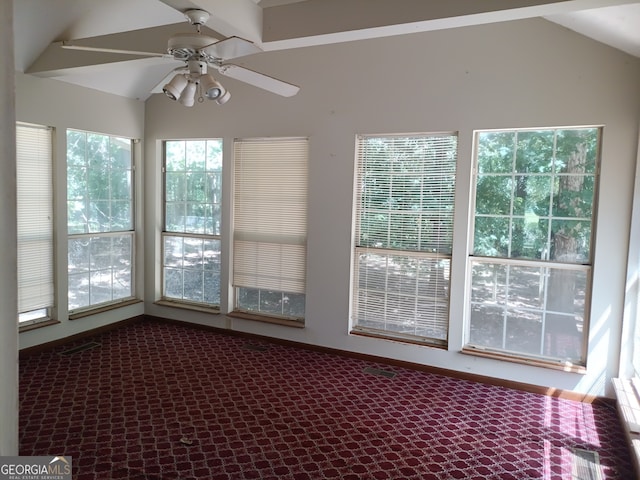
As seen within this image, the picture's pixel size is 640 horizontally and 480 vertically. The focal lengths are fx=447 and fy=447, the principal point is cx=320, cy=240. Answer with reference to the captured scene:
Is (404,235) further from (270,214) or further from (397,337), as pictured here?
(270,214)

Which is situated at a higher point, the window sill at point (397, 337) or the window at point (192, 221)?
the window at point (192, 221)

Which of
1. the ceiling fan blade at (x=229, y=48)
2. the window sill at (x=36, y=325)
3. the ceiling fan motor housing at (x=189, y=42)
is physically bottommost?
the window sill at (x=36, y=325)

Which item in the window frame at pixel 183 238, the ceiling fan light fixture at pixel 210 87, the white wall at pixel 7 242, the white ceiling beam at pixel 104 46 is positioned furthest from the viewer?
the window frame at pixel 183 238

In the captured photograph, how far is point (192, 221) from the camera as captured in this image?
539 cm

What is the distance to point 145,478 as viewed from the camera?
2.55 metres

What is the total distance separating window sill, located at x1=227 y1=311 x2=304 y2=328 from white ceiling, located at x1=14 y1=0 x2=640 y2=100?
8.96 feet

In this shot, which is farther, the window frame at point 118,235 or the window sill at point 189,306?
the window sill at point 189,306

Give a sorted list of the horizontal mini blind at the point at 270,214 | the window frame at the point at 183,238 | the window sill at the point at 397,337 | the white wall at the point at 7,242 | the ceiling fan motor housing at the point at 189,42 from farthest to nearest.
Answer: the window frame at the point at 183,238
the horizontal mini blind at the point at 270,214
the window sill at the point at 397,337
the ceiling fan motor housing at the point at 189,42
the white wall at the point at 7,242

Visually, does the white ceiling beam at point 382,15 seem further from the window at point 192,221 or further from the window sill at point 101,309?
the window sill at point 101,309

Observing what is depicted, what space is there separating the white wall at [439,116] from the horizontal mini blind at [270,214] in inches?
5.2

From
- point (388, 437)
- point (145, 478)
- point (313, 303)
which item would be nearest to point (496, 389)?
point (388, 437)

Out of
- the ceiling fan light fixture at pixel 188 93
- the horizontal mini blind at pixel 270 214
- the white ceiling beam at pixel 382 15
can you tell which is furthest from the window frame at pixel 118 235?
the white ceiling beam at pixel 382 15

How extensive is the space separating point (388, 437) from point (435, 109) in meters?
2.75

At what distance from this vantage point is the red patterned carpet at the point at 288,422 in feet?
8.96
